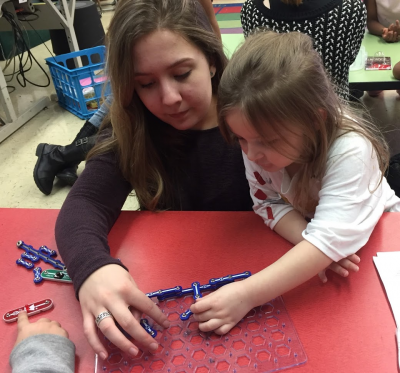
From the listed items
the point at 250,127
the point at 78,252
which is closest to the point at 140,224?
the point at 78,252

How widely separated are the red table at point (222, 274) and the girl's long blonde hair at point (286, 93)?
0.59 feet

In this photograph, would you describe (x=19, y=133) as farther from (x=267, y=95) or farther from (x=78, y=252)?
(x=267, y=95)

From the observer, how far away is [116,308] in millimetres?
587

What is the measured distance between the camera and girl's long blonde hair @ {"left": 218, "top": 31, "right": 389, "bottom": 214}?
62 centimetres

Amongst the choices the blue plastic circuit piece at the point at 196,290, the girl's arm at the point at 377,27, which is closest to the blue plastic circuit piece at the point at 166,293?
the blue plastic circuit piece at the point at 196,290

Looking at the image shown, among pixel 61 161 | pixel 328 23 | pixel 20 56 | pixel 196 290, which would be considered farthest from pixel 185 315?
pixel 20 56

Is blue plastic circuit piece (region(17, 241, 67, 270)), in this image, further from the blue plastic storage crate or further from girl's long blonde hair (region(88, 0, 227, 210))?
the blue plastic storage crate

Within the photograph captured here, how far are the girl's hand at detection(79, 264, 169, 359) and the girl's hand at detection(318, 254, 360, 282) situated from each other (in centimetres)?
26

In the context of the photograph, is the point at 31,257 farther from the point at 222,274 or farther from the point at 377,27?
the point at 377,27

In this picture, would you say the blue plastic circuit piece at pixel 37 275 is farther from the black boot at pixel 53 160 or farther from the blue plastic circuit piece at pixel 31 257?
the black boot at pixel 53 160

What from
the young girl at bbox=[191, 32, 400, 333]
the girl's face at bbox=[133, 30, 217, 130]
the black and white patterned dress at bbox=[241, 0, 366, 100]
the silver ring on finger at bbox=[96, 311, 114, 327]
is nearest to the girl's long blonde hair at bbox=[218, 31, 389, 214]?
the young girl at bbox=[191, 32, 400, 333]

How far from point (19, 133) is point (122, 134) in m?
1.96

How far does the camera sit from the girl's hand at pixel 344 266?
0.65 m

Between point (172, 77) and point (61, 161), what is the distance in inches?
53.5
